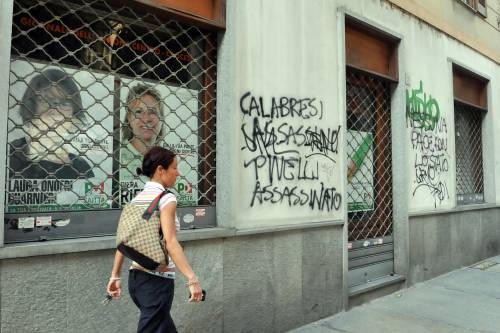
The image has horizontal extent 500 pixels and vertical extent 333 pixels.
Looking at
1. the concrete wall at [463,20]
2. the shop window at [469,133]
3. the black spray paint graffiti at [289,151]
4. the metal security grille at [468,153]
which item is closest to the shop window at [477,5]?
the concrete wall at [463,20]

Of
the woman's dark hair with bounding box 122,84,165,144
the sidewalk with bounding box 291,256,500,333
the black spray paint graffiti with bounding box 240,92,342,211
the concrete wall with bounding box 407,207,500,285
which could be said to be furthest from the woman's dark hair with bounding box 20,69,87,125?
the concrete wall with bounding box 407,207,500,285

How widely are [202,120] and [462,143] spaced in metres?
6.33

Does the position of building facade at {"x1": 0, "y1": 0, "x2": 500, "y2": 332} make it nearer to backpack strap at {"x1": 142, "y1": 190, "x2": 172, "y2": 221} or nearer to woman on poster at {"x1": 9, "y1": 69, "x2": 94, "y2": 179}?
woman on poster at {"x1": 9, "y1": 69, "x2": 94, "y2": 179}

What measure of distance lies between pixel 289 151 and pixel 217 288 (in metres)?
1.61

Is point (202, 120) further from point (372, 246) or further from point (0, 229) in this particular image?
point (372, 246)

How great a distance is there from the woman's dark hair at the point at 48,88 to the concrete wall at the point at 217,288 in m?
1.05

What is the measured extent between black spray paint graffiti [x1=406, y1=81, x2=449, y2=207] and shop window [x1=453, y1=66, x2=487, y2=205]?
108cm

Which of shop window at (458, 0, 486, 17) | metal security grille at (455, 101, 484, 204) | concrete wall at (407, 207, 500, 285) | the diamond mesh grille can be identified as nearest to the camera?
the diamond mesh grille

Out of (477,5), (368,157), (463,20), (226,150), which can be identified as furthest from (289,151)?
(477,5)

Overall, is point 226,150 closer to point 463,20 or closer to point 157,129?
point 157,129

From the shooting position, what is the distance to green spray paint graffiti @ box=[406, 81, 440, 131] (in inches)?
266

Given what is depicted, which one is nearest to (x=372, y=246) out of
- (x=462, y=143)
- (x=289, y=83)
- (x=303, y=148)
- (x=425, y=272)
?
(x=425, y=272)

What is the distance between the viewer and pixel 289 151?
478cm

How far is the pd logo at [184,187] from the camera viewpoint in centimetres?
411
